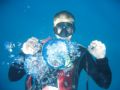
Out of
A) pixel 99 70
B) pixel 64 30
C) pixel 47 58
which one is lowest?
pixel 99 70

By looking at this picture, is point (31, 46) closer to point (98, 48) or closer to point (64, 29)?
point (64, 29)

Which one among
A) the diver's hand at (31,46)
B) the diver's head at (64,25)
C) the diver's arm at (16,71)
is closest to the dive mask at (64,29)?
the diver's head at (64,25)

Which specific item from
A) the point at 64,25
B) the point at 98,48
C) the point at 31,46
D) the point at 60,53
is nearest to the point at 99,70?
the point at 98,48

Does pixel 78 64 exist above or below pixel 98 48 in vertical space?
below

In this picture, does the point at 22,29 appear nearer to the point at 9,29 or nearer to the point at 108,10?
the point at 9,29

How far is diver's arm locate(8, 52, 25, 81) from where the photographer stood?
8.43 feet

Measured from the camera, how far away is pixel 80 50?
2574 mm

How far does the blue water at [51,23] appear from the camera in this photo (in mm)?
2570

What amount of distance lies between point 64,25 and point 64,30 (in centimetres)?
4

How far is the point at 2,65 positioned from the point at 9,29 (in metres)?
0.27

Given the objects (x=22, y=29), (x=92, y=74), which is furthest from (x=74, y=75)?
(x=22, y=29)

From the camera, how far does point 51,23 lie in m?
2.57

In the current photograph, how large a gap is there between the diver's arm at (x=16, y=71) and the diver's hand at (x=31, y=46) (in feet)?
0.16

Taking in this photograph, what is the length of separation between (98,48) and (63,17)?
0.35 meters
